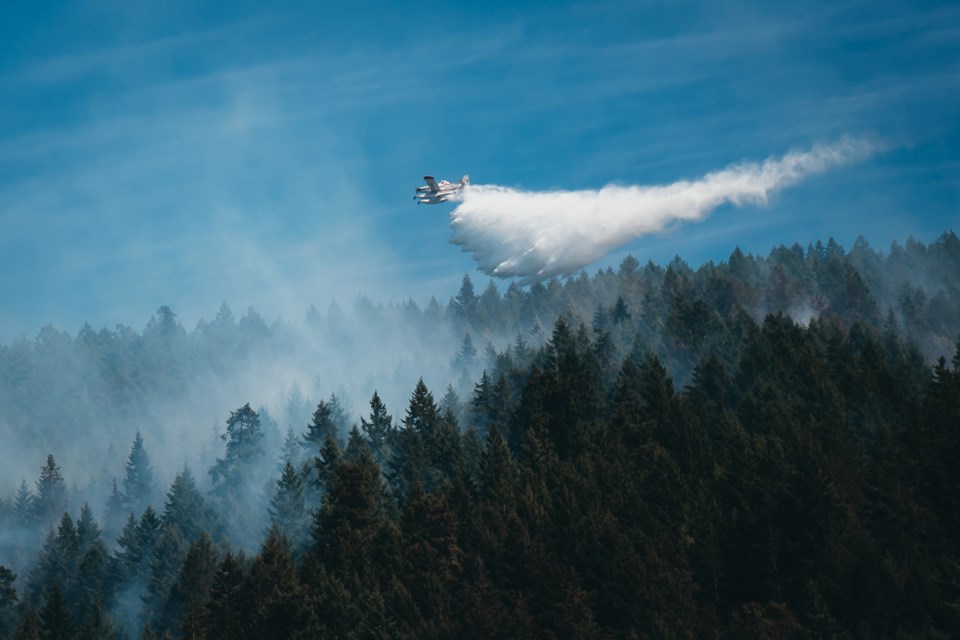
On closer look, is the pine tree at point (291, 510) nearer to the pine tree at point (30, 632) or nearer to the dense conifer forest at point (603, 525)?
the dense conifer forest at point (603, 525)

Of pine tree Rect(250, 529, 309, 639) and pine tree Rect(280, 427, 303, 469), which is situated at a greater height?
pine tree Rect(280, 427, 303, 469)

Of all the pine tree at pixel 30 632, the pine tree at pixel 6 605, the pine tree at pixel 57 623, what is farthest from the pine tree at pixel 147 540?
the pine tree at pixel 57 623

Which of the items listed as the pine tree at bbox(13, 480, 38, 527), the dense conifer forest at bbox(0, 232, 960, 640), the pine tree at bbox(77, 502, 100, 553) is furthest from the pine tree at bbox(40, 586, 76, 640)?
the pine tree at bbox(13, 480, 38, 527)

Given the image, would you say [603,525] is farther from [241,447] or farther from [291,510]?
[241,447]

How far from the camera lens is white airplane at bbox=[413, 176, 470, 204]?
7306 centimetres

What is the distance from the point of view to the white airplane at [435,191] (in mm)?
73062

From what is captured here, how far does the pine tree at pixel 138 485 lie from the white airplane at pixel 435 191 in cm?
8211

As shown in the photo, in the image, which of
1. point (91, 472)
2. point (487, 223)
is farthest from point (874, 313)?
point (91, 472)

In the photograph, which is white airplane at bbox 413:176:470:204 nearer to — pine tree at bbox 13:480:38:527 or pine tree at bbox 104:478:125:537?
pine tree at bbox 104:478:125:537

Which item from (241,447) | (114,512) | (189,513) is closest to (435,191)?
(189,513)

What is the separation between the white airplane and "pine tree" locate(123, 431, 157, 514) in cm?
8211

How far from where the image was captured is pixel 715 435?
231ft

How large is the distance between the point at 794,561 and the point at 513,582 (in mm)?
13426

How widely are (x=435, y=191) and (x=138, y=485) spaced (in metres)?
85.9
